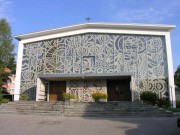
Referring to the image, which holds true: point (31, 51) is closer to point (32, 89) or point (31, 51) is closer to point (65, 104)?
point (32, 89)

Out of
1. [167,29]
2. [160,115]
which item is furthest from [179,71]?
[160,115]

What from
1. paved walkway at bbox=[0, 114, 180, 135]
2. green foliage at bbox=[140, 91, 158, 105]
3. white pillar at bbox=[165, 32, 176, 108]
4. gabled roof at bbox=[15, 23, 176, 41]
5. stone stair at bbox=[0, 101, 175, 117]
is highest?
gabled roof at bbox=[15, 23, 176, 41]

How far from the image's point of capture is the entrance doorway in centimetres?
2309

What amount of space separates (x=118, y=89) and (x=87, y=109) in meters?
7.82

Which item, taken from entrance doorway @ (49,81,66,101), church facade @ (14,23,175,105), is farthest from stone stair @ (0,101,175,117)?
entrance doorway @ (49,81,66,101)

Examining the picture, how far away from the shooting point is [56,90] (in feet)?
76.3

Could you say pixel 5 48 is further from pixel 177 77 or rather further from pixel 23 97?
pixel 177 77

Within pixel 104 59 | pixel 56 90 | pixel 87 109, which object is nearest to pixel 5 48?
pixel 56 90

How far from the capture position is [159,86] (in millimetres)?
20719

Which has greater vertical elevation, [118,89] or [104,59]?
[104,59]

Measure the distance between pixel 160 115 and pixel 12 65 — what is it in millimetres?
19442

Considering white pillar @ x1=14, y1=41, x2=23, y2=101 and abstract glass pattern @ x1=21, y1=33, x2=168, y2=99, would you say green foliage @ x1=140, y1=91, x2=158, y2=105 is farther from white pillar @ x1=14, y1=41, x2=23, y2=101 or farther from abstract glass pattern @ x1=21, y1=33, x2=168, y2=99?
white pillar @ x1=14, y1=41, x2=23, y2=101

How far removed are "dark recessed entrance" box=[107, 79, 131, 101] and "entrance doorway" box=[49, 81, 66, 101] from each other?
4.84m

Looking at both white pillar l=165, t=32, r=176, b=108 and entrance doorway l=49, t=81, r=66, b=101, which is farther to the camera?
entrance doorway l=49, t=81, r=66, b=101
